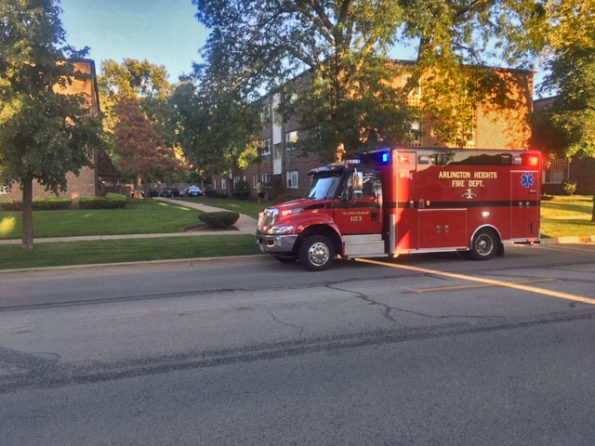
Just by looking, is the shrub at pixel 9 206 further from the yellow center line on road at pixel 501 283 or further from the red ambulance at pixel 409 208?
the yellow center line on road at pixel 501 283

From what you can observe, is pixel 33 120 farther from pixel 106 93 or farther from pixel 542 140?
pixel 106 93

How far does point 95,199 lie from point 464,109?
20.8m

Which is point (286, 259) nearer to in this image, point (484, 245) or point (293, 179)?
point (484, 245)

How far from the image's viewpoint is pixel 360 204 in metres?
11.0

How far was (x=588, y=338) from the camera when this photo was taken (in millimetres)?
5473

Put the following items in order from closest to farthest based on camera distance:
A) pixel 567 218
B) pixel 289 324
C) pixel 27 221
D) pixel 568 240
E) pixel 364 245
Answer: pixel 289 324 < pixel 364 245 < pixel 27 221 < pixel 568 240 < pixel 567 218

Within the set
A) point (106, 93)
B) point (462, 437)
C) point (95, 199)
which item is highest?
point (106, 93)

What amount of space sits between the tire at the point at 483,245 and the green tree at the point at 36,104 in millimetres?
10343

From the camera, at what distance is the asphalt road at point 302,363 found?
136 inches

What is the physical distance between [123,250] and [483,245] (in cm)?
972

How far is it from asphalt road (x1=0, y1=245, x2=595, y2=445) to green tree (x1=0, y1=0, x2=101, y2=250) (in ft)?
14.4

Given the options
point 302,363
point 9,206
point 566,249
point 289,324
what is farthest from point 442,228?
point 9,206

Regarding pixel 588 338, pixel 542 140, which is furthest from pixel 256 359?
pixel 542 140

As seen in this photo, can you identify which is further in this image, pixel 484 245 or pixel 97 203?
pixel 97 203
